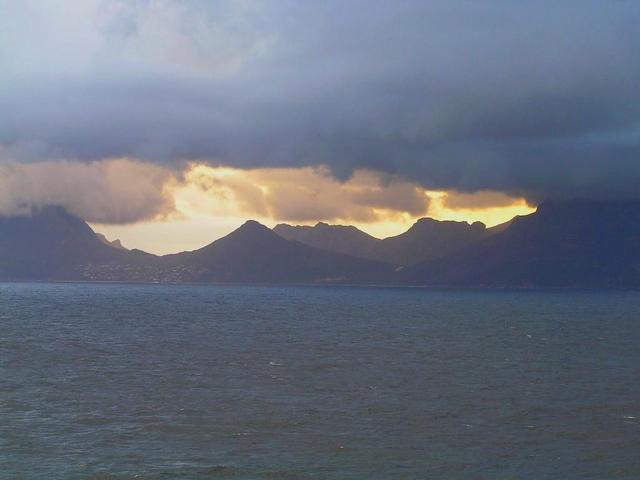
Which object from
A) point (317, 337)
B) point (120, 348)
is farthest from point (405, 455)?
point (317, 337)

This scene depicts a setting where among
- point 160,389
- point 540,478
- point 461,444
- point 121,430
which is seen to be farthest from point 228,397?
point 540,478

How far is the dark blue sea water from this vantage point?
1745 inches

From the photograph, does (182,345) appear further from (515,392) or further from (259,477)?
(259,477)

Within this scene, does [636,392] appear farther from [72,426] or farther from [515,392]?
[72,426]

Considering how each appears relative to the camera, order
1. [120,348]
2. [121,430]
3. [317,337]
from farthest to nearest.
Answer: [317,337]
[120,348]
[121,430]

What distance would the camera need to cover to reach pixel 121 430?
51.6 meters

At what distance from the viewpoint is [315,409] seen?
59500mm

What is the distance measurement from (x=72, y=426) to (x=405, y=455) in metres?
20.2

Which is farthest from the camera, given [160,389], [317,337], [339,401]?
[317,337]

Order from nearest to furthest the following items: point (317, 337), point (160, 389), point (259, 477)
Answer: point (259, 477) < point (160, 389) < point (317, 337)

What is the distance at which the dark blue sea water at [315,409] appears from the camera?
145ft

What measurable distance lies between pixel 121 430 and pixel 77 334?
256ft

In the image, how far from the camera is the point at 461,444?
49125mm

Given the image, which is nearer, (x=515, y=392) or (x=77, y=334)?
(x=515, y=392)
